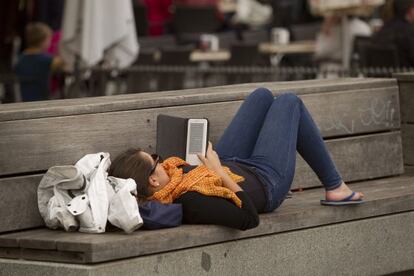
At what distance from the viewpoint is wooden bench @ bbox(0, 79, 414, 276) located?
5.78 m

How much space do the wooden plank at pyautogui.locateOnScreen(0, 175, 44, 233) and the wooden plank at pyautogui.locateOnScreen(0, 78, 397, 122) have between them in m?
0.28

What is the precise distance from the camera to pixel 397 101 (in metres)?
8.10

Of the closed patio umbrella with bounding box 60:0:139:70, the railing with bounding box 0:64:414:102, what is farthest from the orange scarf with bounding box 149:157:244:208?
the closed patio umbrella with bounding box 60:0:139:70

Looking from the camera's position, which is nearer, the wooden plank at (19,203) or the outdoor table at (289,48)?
the wooden plank at (19,203)

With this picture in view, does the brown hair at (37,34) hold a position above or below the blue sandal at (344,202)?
above

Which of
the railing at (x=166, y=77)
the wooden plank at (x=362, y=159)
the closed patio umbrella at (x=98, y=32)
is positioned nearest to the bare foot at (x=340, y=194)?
the wooden plank at (x=362, y=159)

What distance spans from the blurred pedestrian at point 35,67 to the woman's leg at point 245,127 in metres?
6.18

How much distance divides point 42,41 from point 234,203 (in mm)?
7254

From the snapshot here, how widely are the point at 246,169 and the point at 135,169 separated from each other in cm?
75

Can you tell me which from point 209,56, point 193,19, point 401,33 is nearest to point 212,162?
point 401,33

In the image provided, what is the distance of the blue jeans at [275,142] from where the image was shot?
6.76m

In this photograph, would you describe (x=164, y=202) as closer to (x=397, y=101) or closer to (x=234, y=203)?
(x=234, y=203)

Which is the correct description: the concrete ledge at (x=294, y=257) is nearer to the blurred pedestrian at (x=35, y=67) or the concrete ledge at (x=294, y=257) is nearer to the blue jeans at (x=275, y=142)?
the blue jeans at (x=275, y=142)

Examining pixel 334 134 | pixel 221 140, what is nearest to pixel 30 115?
pixel 221 140
